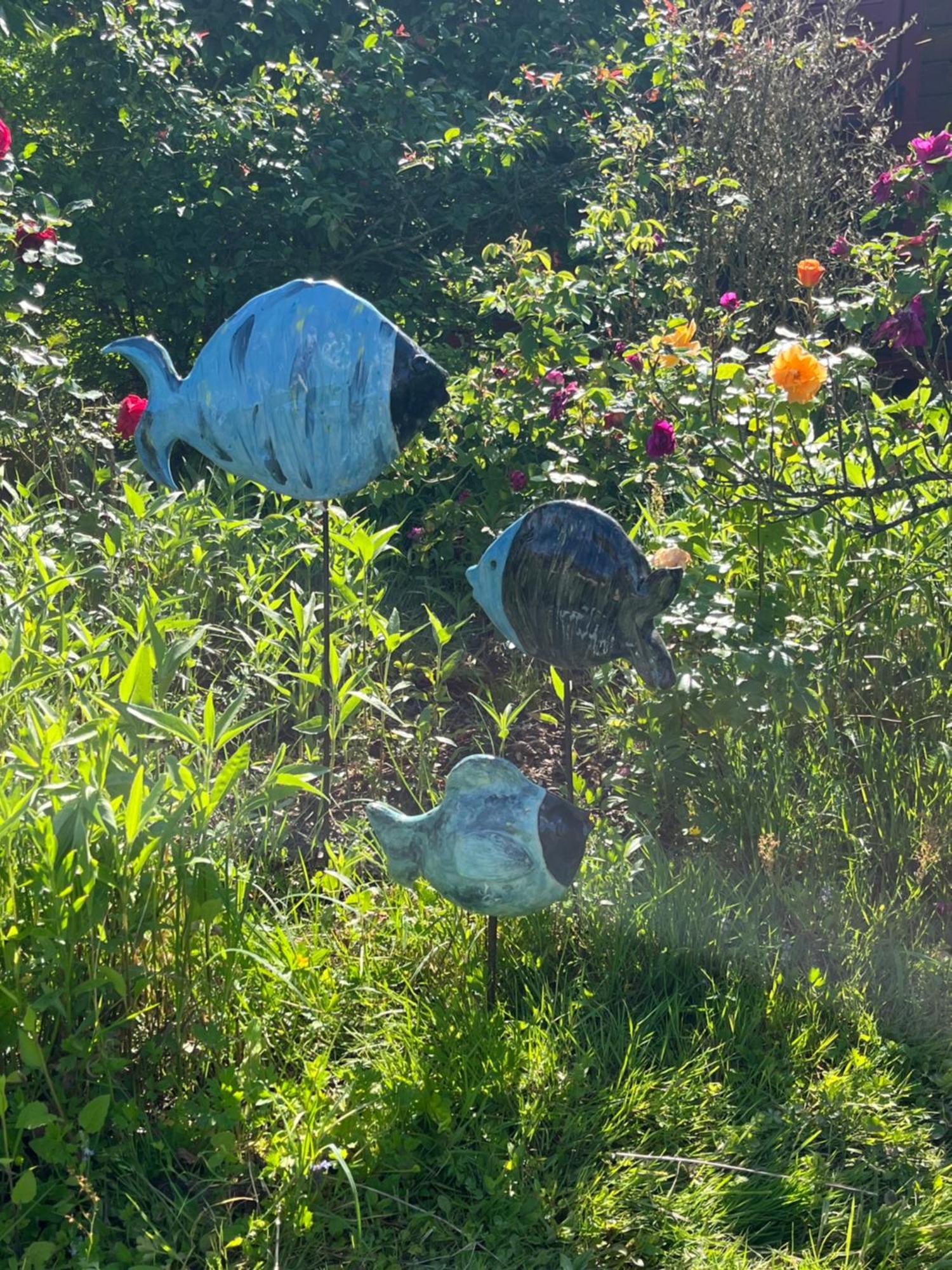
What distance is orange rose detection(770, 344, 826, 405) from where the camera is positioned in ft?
8.50

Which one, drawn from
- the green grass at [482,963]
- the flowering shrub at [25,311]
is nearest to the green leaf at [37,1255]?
the green grass at [482,963]

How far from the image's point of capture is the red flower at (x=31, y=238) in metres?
3.90

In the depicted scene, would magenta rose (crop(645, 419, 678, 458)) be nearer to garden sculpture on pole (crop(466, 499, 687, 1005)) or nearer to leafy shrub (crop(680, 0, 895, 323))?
garden sculpture on pole (crop(466, 499, 687, 1005))

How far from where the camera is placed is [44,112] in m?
5.14

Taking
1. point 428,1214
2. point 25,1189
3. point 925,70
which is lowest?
point 428,1214

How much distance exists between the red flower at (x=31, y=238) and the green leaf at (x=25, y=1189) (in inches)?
124

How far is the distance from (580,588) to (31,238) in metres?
2.77

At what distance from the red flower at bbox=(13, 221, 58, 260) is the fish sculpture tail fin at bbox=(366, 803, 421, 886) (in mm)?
2760

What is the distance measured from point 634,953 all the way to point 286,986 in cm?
71

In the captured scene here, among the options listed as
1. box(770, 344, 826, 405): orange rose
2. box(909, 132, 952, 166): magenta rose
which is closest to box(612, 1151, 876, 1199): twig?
box(770, 344, 826, 405): orange rose

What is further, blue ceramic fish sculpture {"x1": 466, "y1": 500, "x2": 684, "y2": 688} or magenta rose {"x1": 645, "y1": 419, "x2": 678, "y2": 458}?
magenta rose {"x1": 645, "y1": 419, "x2": 678, "y2": 458}

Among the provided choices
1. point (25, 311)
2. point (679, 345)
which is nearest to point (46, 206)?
point (25, 311)

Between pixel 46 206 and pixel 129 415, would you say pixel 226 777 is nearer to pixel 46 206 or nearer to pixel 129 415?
pixel 129 415

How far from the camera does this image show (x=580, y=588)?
86.0 inches
